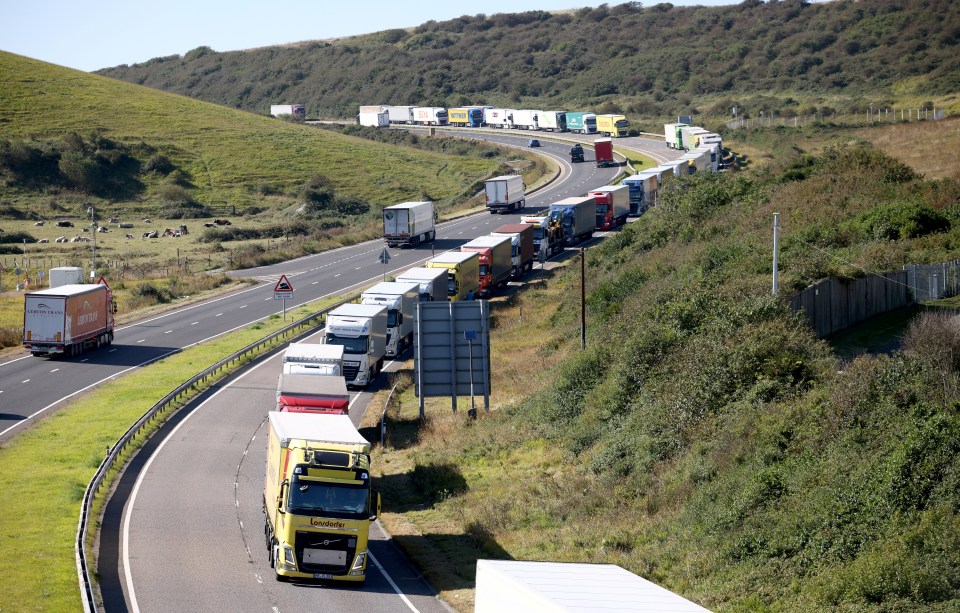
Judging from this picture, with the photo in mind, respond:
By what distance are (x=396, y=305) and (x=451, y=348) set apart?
10439mm

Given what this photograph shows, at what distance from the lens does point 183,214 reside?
381 feet

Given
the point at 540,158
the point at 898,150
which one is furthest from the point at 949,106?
the point at 540,158

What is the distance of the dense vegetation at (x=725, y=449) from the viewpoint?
20.2m

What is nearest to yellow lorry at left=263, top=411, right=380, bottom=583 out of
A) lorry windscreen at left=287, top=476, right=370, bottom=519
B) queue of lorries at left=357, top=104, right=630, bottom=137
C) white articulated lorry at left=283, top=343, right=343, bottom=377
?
lorry windscreen at left=287, top=476, right=370, bottom=519

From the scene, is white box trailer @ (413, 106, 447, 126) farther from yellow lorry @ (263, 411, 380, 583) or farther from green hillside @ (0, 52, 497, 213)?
yellow lorry @ (263, 411, 380, 583)

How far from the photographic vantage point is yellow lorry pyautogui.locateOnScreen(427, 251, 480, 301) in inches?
2238

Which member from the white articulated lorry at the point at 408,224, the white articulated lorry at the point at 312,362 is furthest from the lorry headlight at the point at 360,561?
the white articulated lorry at the point at 408,224

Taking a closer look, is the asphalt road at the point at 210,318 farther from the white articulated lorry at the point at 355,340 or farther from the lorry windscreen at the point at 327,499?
the lorry windscreen at the point at 327,499

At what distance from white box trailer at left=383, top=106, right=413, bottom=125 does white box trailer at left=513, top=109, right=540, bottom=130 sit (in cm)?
2724

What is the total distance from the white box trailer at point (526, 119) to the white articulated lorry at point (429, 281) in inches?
4419

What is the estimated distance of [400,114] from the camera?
192 metres

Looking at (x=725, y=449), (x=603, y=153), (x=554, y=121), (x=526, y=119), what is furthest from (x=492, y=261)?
(x=526, y=119)

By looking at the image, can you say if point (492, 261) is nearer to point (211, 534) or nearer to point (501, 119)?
point (211, 534)

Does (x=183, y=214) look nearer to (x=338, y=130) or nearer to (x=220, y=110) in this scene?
(x=220, y=110)
